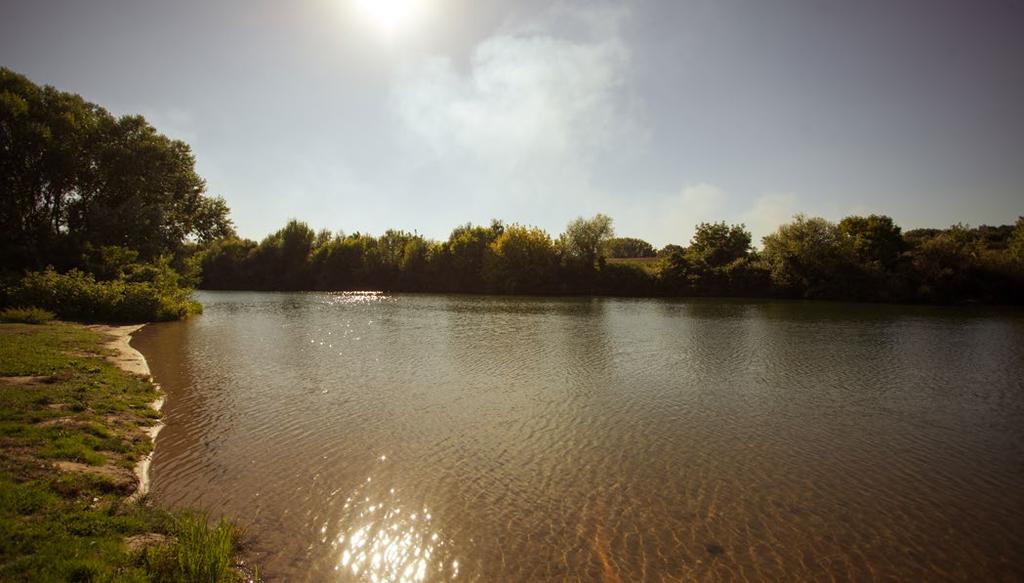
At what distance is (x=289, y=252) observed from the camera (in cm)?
11300

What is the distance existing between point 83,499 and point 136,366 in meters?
12.8

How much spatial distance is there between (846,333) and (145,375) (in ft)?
126

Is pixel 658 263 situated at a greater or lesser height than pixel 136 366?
greater

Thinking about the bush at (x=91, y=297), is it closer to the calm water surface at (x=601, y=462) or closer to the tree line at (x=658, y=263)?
the calm water surface at (x=601, y=462)

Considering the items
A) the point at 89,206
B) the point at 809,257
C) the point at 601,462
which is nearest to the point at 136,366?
the point at 601,462

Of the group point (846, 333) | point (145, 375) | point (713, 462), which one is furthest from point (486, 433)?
point (846, 333)

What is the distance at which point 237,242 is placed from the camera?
385ft

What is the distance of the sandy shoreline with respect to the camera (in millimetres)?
8839

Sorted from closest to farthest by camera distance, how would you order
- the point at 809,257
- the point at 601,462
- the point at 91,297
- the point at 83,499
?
the point at 83,499, the point at 601,462, the point at 91,297, the point at 809,257

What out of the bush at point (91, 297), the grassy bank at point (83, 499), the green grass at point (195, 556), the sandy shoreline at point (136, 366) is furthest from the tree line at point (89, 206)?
the green grass at point (195, 556)

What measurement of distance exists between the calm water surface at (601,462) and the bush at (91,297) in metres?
11.7

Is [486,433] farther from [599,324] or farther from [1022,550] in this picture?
[599,324]

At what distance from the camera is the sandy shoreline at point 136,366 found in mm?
8839

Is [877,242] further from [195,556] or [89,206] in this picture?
[89,206]
